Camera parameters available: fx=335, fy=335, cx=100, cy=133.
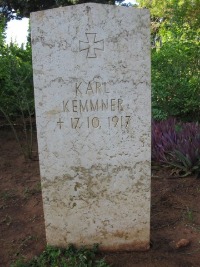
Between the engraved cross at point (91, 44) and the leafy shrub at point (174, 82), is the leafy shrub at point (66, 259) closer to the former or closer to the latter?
the engraved cross at point (91, 44)

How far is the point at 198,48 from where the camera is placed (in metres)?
6.70

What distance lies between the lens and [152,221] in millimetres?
3398

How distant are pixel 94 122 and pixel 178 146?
211 cm

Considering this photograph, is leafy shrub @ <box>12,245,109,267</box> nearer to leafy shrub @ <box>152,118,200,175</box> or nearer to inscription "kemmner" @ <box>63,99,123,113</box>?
inscription "kemmner" @ <box>63,99,123,113</box>

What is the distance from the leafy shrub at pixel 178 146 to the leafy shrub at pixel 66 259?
1860 millimetres

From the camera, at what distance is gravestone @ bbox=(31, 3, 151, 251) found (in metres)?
2.52

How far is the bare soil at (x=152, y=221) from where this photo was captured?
2863 mm

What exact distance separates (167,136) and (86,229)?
7.55 feet

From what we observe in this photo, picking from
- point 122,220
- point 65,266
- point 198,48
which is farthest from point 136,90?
point 198,48

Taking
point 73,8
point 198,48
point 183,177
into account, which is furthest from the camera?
point 198,48

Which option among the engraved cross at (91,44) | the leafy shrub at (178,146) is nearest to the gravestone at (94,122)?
the engraved cross at (91,44)

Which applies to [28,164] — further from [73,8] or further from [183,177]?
[73,8]

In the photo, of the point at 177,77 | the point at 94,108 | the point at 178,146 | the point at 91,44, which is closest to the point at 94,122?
the point at 94,108

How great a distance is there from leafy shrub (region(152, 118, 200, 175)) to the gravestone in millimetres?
1580
